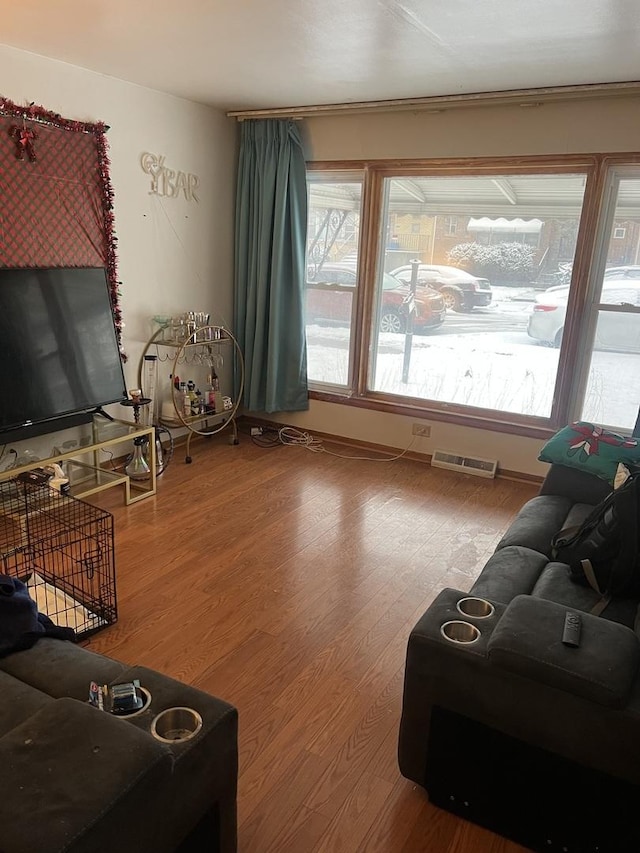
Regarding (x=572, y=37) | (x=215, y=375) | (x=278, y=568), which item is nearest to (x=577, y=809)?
(x=278, y=568)

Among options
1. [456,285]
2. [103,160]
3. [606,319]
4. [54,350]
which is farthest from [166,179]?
[606,319]

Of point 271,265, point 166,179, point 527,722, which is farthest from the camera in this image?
point 271,265

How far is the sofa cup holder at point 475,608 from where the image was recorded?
1.74 metres

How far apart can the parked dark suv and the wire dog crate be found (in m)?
2.61

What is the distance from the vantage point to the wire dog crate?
2.46m

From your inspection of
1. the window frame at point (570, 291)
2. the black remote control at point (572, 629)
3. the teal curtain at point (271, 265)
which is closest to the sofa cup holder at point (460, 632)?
the black remote control at point (572, 629)

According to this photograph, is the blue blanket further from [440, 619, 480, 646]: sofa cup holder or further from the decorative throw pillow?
the decorative throw pillow

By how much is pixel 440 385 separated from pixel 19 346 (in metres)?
2.68

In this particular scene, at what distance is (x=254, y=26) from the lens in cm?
266

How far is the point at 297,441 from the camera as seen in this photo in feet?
15.9

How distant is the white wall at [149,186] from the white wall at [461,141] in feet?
2.48

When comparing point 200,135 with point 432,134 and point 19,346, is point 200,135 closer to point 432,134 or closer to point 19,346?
point 432,134

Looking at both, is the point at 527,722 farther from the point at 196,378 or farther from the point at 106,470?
the point at 196,378

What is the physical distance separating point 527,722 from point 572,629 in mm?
243
